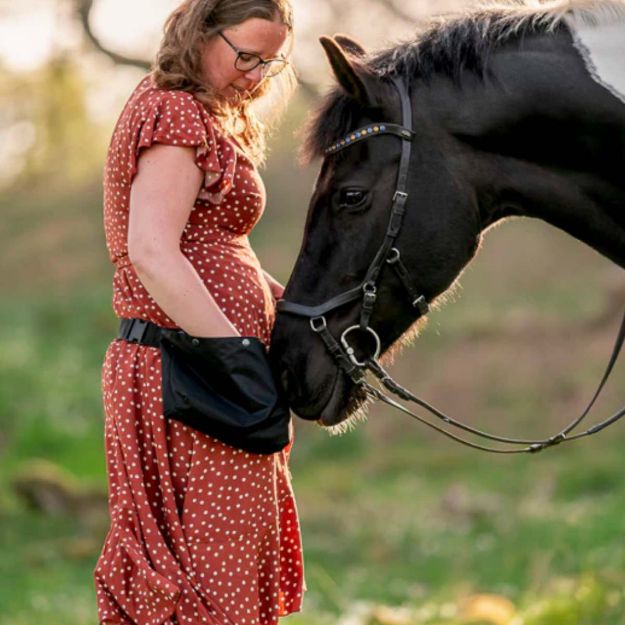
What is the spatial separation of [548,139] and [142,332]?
48.1 inches

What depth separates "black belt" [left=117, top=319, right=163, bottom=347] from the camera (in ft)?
10.4

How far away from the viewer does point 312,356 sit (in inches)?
127

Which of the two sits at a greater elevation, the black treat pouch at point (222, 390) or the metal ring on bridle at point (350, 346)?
the metal ring on bridle at point (350, 346)

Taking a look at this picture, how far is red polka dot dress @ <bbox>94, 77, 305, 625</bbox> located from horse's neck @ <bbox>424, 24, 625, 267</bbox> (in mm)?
643

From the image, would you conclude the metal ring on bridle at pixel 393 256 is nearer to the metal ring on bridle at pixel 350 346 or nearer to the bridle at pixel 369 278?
the bridle at pixel 369 278

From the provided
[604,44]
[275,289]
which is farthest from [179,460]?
[604,44]

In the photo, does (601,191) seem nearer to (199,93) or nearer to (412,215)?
(412,215)

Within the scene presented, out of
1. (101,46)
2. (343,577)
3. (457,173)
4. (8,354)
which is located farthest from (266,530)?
(101,46)

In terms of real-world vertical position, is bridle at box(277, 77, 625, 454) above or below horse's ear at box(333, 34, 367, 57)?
below

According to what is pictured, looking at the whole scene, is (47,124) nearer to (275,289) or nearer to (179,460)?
(275,289)

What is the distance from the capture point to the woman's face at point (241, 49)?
3162 millimetres

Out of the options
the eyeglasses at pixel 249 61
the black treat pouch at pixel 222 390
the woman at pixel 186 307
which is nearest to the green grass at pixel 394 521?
the woman at pixel 186 307

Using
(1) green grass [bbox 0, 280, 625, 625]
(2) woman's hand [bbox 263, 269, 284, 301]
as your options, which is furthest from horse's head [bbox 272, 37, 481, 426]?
(1) green grass [bbox 0, 280, 625, 625]

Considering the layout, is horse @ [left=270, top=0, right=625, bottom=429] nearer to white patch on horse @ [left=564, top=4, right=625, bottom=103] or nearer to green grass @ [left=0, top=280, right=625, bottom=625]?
white patch on horse @ [left=564, top=4, right=625, bottom=103]
